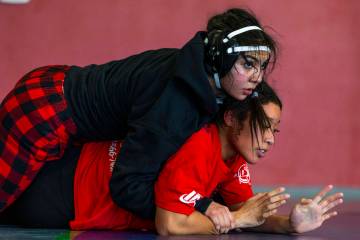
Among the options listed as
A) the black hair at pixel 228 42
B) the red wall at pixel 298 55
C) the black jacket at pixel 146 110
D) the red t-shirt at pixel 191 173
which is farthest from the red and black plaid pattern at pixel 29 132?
the red wall at pixel 298 55

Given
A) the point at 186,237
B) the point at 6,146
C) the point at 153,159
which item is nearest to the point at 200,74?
the point at 153,159

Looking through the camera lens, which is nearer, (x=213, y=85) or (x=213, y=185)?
(x=213, y=85)

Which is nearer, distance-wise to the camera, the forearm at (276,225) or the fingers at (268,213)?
the fingers at (268,213)

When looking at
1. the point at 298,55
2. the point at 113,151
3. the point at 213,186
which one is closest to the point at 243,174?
the point at 213,186

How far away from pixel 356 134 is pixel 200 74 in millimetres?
2224

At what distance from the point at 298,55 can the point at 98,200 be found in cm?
Result: 207

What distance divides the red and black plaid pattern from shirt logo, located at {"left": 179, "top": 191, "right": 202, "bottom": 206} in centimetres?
38

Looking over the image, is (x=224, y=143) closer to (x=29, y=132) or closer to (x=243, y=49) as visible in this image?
(x=243, y=49)

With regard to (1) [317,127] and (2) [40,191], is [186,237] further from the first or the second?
(1) [317,127]

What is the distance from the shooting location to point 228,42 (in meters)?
1.95

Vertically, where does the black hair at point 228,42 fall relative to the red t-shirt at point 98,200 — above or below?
above

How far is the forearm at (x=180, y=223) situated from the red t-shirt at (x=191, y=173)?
0.02 m

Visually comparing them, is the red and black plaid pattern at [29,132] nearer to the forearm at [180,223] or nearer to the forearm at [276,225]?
the forearm at [180,223]

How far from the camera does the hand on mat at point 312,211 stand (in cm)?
201
